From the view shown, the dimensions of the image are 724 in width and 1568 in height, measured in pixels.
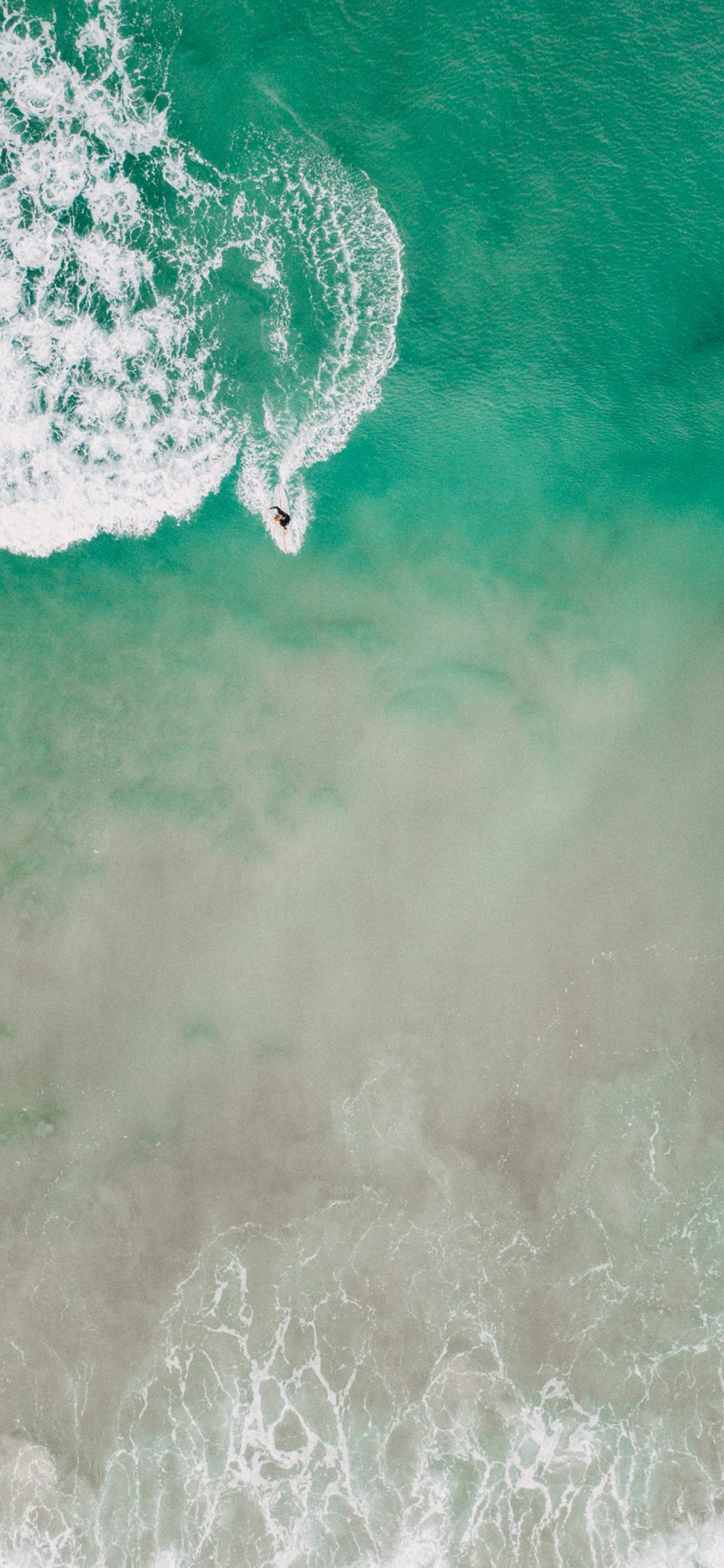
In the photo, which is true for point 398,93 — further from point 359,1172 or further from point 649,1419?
point 649,1419

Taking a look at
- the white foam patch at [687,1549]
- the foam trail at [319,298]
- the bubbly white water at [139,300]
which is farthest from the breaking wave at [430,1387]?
the bubbly white water at [139,300]

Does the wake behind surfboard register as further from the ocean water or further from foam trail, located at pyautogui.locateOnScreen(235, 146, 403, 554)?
the ocean water

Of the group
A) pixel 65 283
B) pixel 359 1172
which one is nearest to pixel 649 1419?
pixel 359 1172

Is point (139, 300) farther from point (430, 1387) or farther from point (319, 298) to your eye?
point (430, 1387)

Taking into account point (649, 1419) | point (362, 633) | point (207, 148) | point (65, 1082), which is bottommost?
point (649, 1419)

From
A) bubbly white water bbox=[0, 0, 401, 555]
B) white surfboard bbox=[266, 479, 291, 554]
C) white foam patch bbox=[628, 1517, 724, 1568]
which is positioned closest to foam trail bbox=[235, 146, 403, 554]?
bubbly white water bbox=[0, 0, 401, 555]

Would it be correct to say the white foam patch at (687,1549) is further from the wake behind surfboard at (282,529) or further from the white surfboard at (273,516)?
the white surfboard at (273,516)
